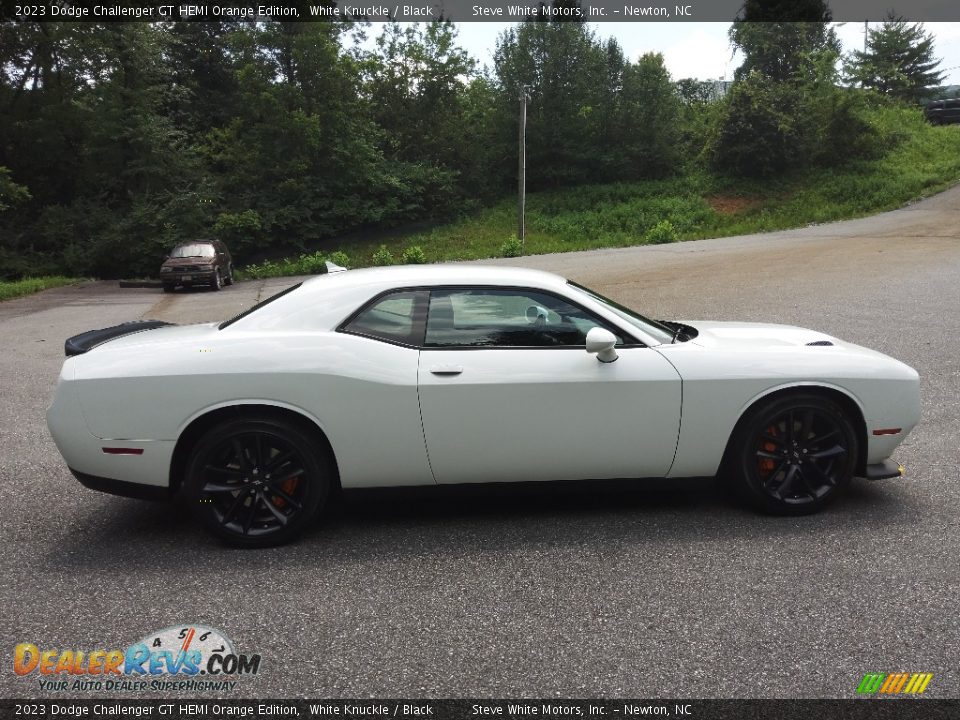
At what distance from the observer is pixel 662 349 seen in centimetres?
401

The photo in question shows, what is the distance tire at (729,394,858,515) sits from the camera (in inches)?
157

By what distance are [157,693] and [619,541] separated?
2176 millimetres

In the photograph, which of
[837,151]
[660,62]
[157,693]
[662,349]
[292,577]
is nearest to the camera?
[157,693]

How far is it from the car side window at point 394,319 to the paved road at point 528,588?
0.83 meters

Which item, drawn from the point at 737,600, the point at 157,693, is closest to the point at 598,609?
the point at 737,600

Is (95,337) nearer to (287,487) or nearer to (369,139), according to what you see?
(287,487)

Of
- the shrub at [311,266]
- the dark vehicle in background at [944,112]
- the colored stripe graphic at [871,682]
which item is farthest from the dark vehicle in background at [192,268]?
the dark vehicle in background at [944,112]

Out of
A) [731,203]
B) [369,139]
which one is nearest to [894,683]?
[731,203]

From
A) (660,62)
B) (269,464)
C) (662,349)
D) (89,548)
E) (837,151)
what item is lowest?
(89,548)

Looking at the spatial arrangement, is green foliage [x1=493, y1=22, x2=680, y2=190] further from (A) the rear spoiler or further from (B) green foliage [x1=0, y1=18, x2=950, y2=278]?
(A) the rear spoiler

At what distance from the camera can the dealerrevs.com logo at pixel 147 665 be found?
270cm

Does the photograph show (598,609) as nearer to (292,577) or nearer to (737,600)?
(737,600)

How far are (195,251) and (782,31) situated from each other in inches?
1591

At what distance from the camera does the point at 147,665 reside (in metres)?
2.81
